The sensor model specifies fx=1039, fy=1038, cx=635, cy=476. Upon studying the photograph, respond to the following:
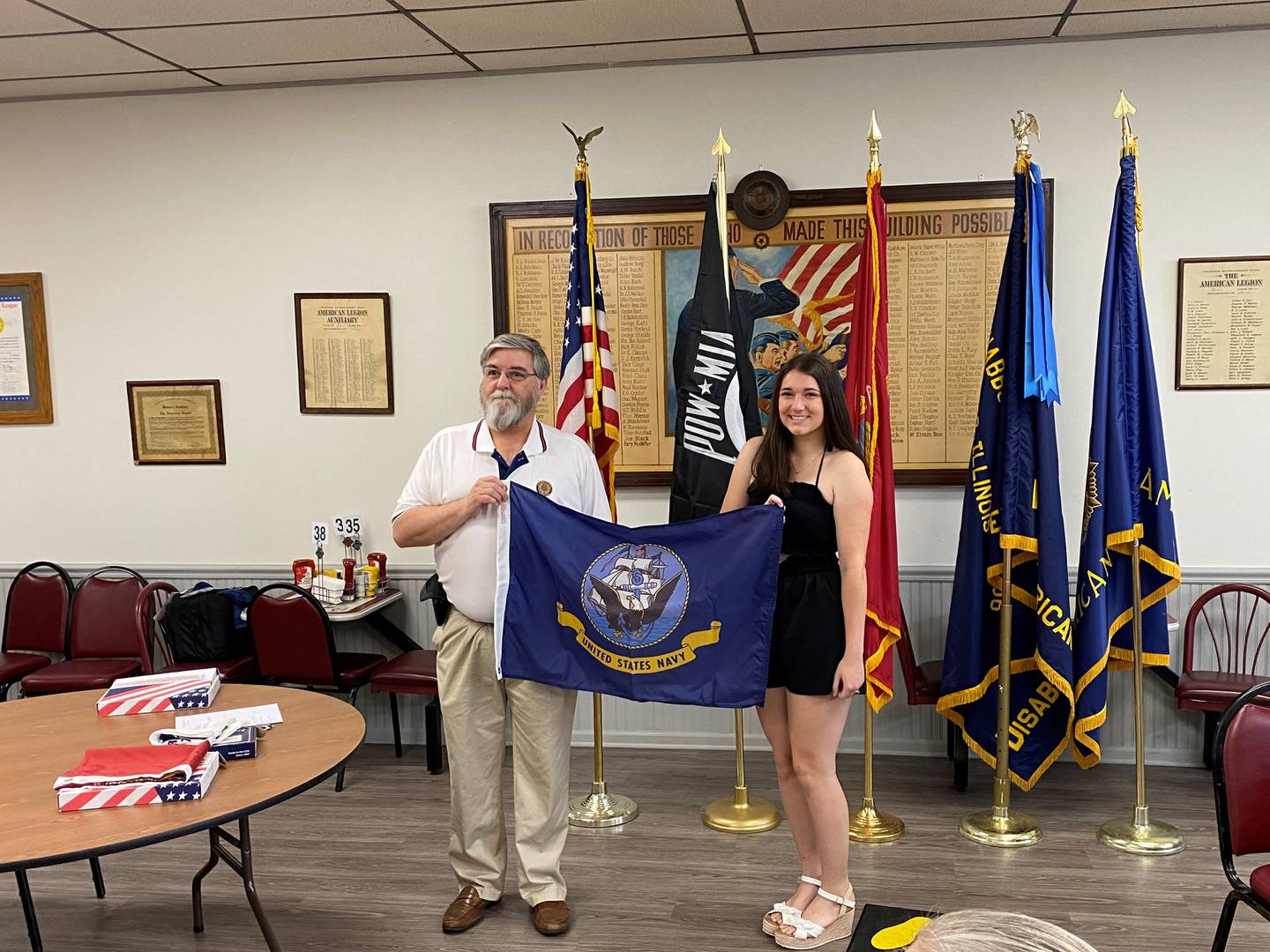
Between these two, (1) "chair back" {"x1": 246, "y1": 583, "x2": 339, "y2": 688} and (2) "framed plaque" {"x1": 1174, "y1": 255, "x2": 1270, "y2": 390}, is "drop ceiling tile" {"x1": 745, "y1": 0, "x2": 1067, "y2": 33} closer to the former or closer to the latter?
(2) "framed plaque" {"x1": 1174, "y1": 255, "x2": 1270, "y2": 390}

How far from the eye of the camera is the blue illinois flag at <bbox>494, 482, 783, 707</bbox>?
3113 millimetres

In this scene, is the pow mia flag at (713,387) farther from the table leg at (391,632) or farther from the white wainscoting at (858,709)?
the table leg at (391,632)

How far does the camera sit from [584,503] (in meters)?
3.34

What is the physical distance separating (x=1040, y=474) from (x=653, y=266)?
188cm

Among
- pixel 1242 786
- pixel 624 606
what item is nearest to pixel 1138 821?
pixel 1242 786

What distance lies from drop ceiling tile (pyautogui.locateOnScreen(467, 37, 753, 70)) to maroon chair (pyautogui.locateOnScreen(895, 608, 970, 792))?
2.47 m

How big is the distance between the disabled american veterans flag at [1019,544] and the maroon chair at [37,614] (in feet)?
13.4

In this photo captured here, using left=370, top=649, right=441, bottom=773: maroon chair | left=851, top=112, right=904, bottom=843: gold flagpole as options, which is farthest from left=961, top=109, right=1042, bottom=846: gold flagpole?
left=370, top=649, right=441, bottom=773: maroon chair

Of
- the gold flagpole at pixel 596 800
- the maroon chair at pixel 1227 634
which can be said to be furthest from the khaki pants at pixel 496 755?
the maroon chair at pixel 1227 634

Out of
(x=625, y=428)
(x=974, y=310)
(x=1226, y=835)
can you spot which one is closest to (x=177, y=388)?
(x=625, y=428)

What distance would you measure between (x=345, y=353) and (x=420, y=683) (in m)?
1.60

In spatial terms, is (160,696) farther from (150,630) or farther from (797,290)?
(797,290)

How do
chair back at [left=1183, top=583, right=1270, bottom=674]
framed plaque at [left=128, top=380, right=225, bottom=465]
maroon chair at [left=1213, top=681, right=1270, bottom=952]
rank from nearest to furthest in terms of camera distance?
maroon chair at [left=1213, top=681, right=1270, bottom=952] → chair back at [left=1183, top=583, right=1270, bottom=674] → framed plaque at [left=128, top=380, right=225, bottom=465]

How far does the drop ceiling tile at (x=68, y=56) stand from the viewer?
13.5ft
